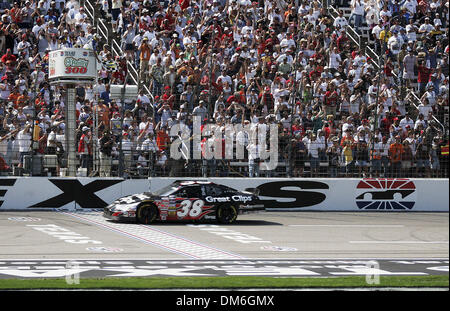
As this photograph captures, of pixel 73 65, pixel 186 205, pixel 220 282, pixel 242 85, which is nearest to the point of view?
pixel 220 282

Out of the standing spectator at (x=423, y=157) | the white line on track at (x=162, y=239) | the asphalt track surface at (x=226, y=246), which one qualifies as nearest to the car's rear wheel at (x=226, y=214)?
the asphalt track surface at (x=226, y=246)

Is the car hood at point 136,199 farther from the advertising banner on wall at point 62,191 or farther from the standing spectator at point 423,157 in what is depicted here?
the standing spectator at point 423,157

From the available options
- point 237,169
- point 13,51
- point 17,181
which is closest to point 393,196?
point 237,169

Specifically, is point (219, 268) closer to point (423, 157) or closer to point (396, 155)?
point (396, 155)

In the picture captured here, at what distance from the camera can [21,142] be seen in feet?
76.2

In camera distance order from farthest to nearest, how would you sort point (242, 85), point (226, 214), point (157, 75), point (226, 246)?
point (157, 75), point (242, 85), point (226, 214), point (226, 246)

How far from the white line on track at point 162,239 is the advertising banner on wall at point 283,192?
4.11ft

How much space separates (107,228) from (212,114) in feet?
20.6

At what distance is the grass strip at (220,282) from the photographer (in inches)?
474

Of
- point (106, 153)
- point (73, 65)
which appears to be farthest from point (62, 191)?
point (73, 65)

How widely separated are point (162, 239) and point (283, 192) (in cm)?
737

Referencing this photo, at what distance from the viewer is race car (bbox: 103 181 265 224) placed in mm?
21391

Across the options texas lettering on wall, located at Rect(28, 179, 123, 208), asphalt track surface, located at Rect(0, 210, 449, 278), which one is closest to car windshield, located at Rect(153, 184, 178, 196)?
asphalt track surface, located at Rect(0, 210, 449, 278)

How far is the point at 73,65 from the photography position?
77.2 feet
